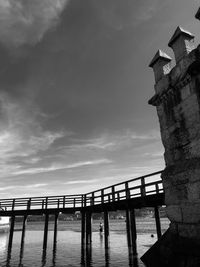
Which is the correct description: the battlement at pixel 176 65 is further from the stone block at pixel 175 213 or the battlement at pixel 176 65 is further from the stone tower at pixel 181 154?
the stone block at pixel 175 213

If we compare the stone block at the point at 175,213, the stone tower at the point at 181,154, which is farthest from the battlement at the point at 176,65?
the stone block at the point at 175,213

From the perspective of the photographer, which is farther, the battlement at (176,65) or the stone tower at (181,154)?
the battlement at (176,65)

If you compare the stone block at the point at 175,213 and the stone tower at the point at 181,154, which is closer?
the stone tower at the point at 181,154

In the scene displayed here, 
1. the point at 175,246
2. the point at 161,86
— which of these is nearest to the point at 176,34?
the point at 161,86

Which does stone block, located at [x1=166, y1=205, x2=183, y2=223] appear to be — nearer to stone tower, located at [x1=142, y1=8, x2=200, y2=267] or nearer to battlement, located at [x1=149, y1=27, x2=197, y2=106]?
stone tower, located at [x1=142, y1=8, x2=200, y2=267]

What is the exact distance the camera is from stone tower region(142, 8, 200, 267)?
442 centimetres

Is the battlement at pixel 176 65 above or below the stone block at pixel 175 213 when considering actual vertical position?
above

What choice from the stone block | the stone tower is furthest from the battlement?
the stone block

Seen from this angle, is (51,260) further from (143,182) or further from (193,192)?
(193,192)

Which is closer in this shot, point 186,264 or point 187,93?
point 186,264

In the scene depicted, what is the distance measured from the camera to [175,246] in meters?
4.66

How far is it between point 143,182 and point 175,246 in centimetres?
560

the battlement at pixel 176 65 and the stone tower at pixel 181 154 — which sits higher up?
the battlement at pixel 176 65

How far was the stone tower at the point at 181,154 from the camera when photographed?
442cm
